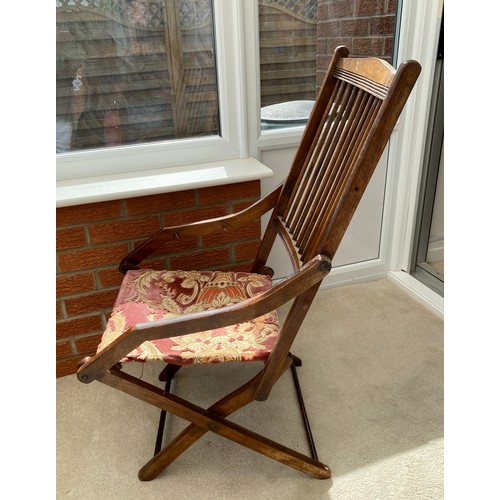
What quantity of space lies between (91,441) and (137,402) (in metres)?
0.20

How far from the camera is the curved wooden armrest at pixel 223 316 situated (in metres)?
1.10

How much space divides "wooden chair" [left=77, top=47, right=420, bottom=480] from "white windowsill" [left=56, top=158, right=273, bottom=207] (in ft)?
0.77

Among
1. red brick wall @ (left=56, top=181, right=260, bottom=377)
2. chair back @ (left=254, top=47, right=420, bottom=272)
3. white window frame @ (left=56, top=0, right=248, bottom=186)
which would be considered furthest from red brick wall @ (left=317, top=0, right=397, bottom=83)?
red brick wall @ (left=56, top=181, right=260, bottom=377)

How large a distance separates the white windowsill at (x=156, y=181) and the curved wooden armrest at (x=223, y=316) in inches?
26.1

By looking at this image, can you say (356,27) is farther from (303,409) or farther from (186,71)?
(303,409)

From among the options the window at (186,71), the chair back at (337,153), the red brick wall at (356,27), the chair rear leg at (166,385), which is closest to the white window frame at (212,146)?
the window at (186,71)

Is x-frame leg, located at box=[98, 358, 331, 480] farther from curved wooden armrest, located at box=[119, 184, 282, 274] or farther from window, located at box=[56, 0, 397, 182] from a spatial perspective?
window, located at box=[56, 0, 397, 182]

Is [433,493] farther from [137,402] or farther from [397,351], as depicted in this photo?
[137,402]

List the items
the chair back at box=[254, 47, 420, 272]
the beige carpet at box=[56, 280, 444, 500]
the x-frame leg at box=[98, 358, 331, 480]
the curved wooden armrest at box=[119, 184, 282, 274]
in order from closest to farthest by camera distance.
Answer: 1. the chair back at box=[254, 47, 420, 272]
2. the x-frame leg at box=[98, 358, 331, 480]
3. the beige carpet at box=[56, 280, 444, 500]
4. the curved wooden armrest at box=[119, 184, 282, 274]

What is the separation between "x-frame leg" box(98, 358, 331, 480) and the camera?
120 centimetres

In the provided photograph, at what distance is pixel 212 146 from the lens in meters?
1.86

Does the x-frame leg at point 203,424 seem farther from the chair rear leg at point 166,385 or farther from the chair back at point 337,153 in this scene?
the chair back at point 337,153

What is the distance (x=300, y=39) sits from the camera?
1838mm
